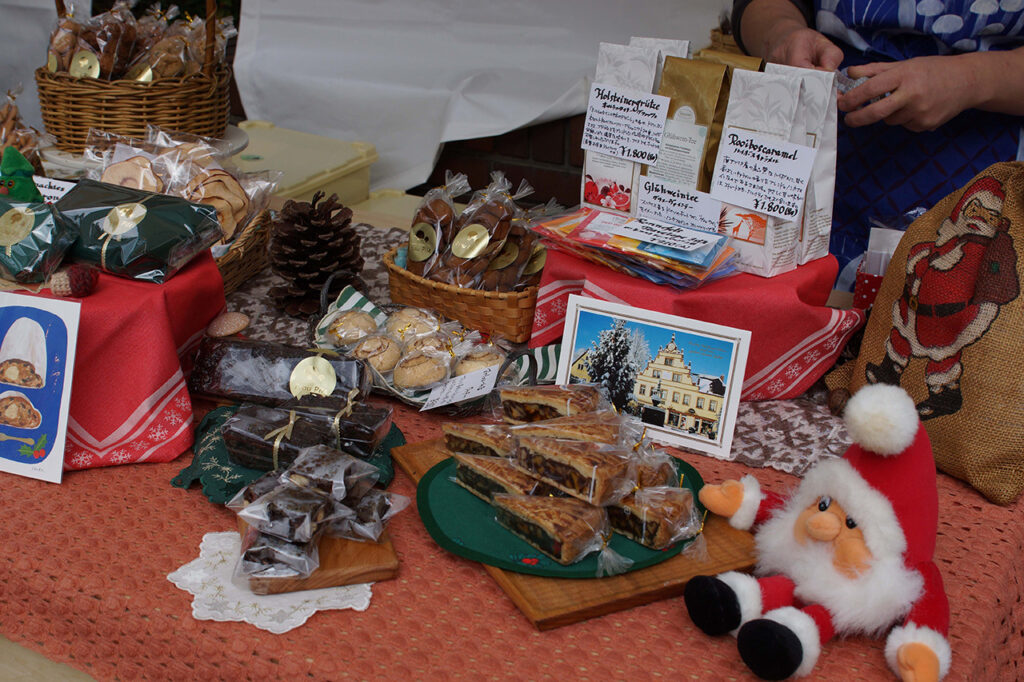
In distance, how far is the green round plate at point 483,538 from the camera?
0.95m

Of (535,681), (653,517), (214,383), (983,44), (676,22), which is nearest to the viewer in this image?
(535,681)

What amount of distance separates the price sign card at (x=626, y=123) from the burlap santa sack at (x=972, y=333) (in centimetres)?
45

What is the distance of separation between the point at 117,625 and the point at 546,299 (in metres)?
0.83

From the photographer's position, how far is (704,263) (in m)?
1.28

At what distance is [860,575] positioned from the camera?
33.7 inches

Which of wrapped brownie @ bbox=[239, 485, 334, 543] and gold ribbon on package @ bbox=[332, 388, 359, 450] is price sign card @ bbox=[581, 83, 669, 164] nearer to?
gold ribbon on package @ bbox=[332, 388, 359, 450]

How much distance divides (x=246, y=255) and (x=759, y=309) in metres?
1.03

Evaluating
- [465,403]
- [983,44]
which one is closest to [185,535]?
[465,403]

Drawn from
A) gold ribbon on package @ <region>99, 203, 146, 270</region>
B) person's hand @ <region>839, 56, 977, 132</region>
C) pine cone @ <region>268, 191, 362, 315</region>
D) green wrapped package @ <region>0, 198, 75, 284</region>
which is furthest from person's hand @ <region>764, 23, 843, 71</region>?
green wrapped package @ <region>0, 198, 75, 284</region>

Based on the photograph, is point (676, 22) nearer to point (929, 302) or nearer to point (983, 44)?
point (983, 44)

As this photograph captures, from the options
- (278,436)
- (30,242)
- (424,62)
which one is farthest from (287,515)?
(424,62)

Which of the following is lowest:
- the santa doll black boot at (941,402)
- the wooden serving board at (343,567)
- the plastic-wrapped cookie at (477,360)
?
the wooden serving board at (343,567)

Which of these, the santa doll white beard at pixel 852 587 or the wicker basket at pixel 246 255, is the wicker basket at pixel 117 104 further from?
the santa doll white beard at pixel 852 587

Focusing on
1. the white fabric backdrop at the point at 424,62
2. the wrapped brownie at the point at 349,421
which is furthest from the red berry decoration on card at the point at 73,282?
the white fabric backdrop at the point at 424,62
